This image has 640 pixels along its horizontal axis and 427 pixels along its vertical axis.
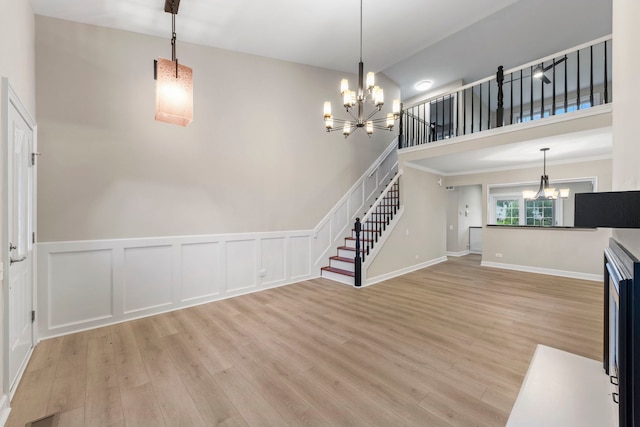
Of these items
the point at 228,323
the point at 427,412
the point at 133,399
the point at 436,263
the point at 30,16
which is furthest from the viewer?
the point at 436,263

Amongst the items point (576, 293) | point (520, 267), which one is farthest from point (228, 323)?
point (520, 267)

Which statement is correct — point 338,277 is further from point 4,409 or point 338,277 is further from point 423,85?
point 423,85

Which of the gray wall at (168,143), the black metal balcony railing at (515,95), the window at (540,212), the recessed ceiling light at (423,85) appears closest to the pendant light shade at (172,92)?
the gray wall at (168,143)

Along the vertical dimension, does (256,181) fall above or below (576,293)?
above

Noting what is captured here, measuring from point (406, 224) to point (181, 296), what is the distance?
4.70m

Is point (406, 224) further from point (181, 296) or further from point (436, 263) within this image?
point (181, 296)

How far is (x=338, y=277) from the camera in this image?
205 inches

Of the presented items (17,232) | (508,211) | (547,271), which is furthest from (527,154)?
(17,232)

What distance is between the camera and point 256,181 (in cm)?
453

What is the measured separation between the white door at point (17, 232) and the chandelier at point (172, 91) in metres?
1.00

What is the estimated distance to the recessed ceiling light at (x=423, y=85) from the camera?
7703 mm

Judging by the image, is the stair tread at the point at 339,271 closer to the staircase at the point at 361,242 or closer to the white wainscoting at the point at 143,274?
the staircase at the point at 361,242

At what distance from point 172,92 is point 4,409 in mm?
2749

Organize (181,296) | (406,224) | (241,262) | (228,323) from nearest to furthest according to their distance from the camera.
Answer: (228,323) → (181,296) → (241,262) → (406,224)
